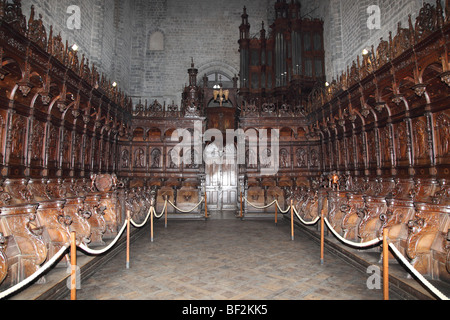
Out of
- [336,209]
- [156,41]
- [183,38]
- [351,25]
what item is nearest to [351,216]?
[336,209]

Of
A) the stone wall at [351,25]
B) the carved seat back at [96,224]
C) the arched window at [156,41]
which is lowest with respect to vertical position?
the carved seat back at [96,224]

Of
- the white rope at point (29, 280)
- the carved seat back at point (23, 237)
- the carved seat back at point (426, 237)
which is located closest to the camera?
the white rope at point (29, 280)

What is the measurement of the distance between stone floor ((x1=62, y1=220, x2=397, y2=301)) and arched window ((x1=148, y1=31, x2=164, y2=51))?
1731cm

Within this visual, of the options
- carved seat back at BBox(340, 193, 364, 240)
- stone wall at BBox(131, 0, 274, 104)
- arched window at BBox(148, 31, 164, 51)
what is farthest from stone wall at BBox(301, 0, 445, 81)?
arched window at BBox(148, 31, 164, 51)

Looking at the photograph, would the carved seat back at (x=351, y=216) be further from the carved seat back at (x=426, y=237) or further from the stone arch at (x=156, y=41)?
the stone arch at (x=156, y=41)

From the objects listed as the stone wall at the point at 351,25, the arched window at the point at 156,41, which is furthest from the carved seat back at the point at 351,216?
the arched window at the point at 156,41

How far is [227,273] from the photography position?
4.29m

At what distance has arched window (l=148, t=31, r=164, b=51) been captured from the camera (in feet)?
66.5

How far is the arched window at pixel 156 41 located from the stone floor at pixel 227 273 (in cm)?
1731

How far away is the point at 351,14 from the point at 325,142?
622 centimetres

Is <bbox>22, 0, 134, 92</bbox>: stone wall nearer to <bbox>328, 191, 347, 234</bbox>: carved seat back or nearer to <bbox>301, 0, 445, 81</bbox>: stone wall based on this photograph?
<bbox>328, 191, 347, 234</bbox>: carved seat back

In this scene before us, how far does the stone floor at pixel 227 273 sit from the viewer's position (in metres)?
3.53

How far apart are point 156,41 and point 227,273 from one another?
20046 millimetres

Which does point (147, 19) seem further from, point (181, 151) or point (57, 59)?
point (57, 59)
